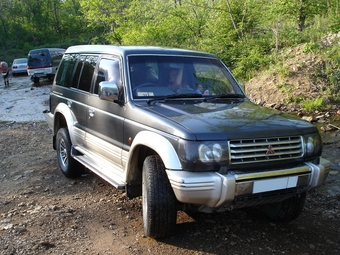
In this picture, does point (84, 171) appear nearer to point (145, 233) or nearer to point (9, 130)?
point (145, 233)

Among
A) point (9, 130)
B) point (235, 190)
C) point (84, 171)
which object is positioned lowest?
point (9, 130)

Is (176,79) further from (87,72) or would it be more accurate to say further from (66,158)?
(66,158)

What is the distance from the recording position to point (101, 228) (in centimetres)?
391

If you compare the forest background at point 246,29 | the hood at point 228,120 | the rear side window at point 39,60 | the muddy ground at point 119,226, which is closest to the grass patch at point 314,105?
the forest background at point 246,29

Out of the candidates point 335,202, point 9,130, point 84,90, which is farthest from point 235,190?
point 9,130

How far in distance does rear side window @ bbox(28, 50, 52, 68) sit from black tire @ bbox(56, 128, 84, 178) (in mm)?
17847

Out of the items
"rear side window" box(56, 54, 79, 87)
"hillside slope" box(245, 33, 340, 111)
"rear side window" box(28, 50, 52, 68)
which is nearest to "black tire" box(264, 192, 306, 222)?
"rear side window" box(56, 54, 79, 87)

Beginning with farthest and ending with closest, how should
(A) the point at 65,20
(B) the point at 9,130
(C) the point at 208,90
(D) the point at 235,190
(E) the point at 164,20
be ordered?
(A) the point at 65,20, (E) the point at 164,20, (B) the point at 9,130, (C) the point at 208,90, (D) the point at 235,190

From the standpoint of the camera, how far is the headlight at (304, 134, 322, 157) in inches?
135

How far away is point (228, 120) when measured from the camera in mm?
3336

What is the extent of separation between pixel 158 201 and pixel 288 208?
4.97 feet

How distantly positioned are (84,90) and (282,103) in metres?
7.29

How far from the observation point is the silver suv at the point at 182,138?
120 inches

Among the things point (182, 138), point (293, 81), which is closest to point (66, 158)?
point (182, 138)
